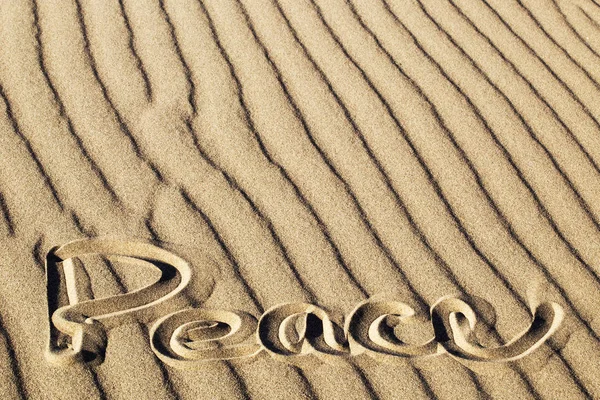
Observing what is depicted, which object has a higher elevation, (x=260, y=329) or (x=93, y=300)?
(x=93, y=300)

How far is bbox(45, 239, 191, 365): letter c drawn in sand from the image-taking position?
2166 millimetres

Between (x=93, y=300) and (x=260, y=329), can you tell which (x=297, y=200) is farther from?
(x=93, y=300)

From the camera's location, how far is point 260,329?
7.41ft

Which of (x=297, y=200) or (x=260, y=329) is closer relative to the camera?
(x=260, y=329)

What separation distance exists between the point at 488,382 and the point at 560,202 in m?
0.87

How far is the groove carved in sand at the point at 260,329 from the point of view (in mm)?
2188

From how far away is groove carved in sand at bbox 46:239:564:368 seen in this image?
86.1 inches

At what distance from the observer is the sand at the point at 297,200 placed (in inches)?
86.2

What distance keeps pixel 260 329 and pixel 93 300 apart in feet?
1.67

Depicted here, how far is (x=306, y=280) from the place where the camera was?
2.42 m

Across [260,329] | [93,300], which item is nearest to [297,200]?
[260,329]

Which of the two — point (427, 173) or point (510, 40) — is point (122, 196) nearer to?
point (427, 173)

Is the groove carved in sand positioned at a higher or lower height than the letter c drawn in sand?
lower

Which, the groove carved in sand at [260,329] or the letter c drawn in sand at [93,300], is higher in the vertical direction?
the letter c drawn in sand at [93,300]
